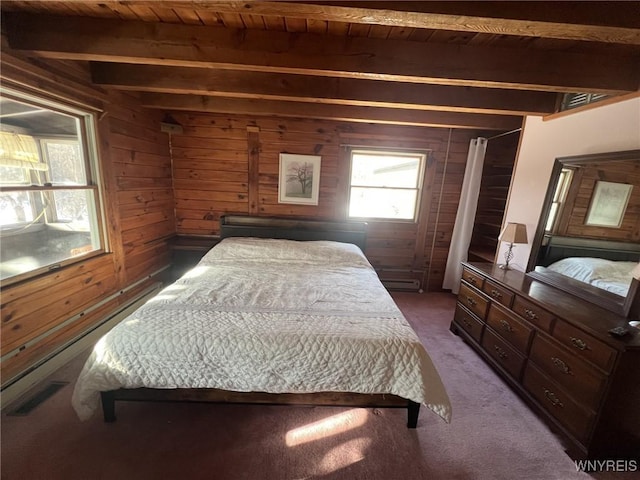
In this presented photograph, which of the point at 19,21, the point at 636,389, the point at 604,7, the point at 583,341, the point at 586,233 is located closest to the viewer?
the point at 604,7

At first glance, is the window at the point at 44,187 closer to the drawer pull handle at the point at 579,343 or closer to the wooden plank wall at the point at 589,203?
the drawer pull handle at the point at 579,343

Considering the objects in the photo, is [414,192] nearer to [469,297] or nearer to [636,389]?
[469,297]

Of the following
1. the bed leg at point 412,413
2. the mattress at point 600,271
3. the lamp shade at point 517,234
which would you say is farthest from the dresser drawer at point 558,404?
the lamp shade at point 517,234

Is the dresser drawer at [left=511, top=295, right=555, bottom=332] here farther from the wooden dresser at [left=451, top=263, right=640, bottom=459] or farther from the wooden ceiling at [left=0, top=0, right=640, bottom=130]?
the wooden ceiling at [left=0, top=0, right=640, bottom=130]

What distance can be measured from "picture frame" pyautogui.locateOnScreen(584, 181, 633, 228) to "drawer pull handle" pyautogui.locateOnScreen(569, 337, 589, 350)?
31.6 inches

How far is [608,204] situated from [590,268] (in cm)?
43

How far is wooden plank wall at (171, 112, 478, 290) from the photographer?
3.22 metres

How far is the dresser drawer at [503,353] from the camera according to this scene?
6.08 feet

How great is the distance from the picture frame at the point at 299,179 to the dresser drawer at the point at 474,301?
76.9 inches

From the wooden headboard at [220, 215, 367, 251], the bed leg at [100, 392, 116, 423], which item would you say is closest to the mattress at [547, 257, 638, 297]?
the wooden headboard at [220, 215, 367, 251]

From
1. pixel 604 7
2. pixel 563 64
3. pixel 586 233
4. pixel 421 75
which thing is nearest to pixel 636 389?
pixel 586 233

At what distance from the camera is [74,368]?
1.94 m

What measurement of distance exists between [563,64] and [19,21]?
3346 millimetres

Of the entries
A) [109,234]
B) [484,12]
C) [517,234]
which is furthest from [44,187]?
[517,234]
